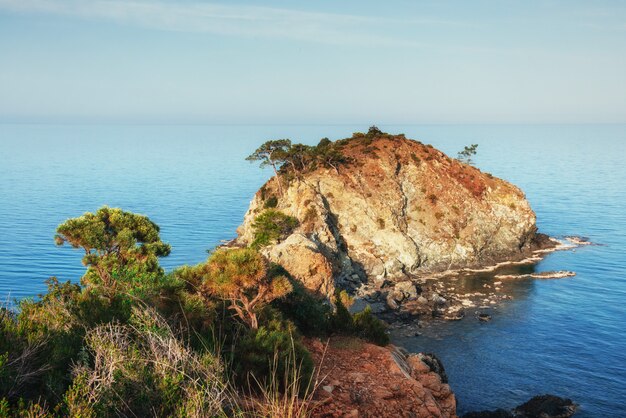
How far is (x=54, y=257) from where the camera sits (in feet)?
249

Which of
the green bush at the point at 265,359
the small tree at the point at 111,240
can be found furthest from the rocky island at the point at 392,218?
the green bush at the point at 265,359

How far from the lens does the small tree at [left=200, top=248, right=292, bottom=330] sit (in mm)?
19469

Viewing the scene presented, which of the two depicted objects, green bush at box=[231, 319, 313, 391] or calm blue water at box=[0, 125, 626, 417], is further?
calm blue water at box=[0, 125, 626, 417]

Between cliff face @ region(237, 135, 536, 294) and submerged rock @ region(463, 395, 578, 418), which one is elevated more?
cliff face @ region(237, 135, 536, 294)

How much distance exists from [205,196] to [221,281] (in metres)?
129

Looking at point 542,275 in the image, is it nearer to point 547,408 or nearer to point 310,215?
point 310,215

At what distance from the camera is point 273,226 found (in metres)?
69.8

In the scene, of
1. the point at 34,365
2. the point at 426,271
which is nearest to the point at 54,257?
the point at 426,271

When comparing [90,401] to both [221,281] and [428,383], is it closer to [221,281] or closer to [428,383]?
[221,281]

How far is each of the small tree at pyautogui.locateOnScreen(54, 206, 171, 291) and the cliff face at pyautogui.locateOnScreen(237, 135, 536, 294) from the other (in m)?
36.8

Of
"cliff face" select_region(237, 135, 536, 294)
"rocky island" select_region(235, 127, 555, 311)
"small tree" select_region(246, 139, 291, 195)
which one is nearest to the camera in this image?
"rocky island" select_region(235, 127, 555, 311)

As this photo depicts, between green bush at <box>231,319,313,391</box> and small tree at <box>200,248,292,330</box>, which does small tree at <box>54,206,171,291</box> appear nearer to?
small tree at <box>200,248,292,330</box>

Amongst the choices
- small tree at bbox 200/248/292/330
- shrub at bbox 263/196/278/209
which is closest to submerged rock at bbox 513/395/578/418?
small tree at bbox 200/248/292/330

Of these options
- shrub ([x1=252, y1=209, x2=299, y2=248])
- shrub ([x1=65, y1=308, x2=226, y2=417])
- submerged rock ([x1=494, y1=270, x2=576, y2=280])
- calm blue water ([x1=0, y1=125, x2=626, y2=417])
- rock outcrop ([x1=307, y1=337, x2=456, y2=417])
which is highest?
shrub ([x1=65, y1=308, x2=226, y2=417])
